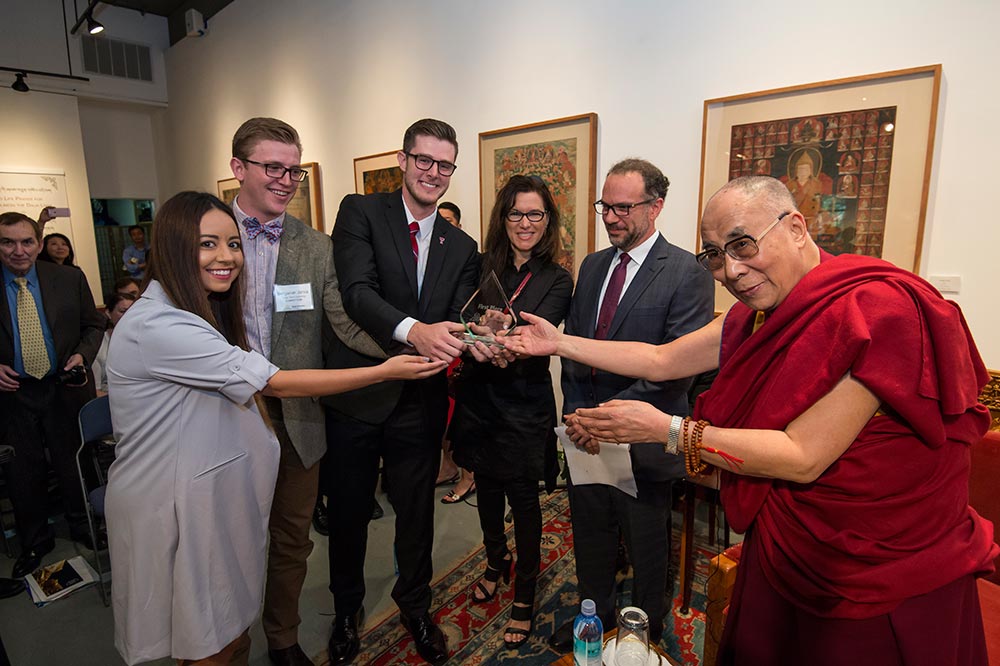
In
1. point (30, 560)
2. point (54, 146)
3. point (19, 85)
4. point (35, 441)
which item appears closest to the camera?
point (30, 560)

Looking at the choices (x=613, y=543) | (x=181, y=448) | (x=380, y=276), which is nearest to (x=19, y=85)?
(x=380, y=276)

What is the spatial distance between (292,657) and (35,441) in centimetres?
215

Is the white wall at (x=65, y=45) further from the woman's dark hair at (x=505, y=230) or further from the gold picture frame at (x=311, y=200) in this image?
the woman's dark hair at (x=505, y=230)

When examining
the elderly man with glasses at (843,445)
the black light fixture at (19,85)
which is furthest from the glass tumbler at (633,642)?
the black light fixture at (19,85)

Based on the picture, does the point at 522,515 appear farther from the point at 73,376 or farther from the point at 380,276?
the point at 73,376

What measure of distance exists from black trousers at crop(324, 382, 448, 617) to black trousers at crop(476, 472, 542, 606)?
27 cm

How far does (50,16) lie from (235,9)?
2418 millimetres

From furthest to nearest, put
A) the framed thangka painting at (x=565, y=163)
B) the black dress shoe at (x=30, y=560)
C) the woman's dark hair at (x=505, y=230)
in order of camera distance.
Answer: the framed thangka painting at (x=565, y=163)
the black dress shoe at (x=30, y=560)
the woman's dark hair at (x=505, y=230)

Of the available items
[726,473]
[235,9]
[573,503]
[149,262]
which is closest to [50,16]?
[235,9]

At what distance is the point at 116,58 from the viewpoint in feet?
22.9

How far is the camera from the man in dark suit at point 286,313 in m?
1.85

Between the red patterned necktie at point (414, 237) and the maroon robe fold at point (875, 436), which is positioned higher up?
the red patterned necktie at point (414, 237)

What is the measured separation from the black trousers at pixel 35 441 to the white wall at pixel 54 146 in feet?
15.4

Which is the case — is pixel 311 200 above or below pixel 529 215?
above
